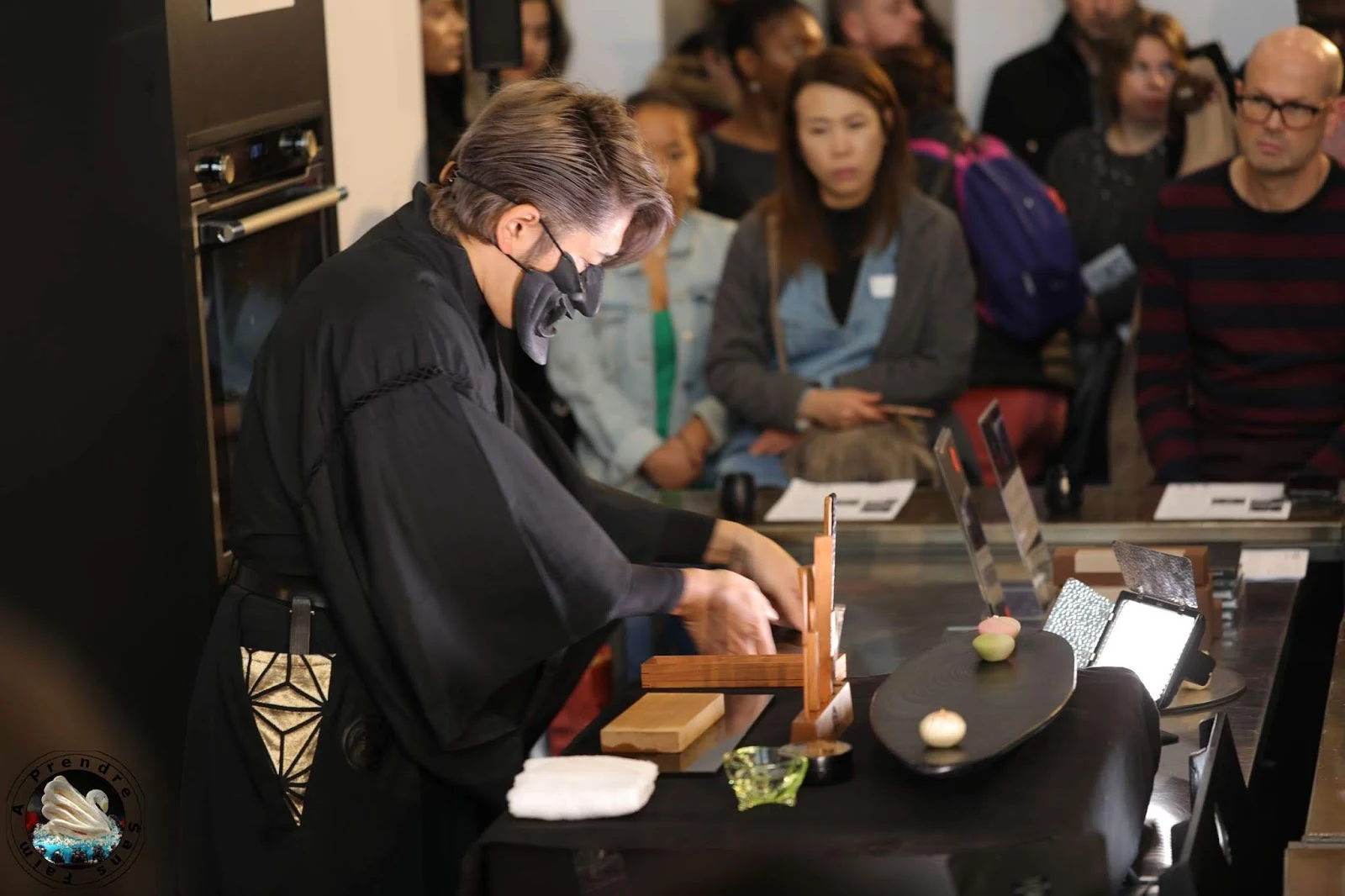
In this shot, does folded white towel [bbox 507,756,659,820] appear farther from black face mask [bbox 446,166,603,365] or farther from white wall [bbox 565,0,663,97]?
white wall [bbox 565,0,663,97]

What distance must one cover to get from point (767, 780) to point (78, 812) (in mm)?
1747

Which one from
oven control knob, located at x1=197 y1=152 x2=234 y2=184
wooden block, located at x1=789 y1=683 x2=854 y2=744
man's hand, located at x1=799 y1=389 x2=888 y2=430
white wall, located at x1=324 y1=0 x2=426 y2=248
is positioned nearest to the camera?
wooden block, located at x1=789 y1=683 x2=854 y2=744

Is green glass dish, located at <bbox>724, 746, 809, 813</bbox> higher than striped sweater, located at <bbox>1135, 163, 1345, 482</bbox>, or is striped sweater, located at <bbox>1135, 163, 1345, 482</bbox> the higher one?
green glass dish, located at <bbox>724, 746, 809, 813</bbox>

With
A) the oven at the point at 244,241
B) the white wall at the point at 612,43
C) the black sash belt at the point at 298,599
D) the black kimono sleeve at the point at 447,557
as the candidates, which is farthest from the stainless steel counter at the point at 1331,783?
the white wall at the point at 612,43

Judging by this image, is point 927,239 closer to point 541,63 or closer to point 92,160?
point 541,63

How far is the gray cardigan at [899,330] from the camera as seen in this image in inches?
Answer: 177

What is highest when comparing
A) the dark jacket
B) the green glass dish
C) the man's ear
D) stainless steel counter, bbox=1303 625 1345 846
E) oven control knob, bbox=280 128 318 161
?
the man's ear

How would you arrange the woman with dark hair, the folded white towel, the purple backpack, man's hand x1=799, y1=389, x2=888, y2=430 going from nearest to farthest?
the folded white towel
man's hand x1=799, y1=389, x2=888, y2=430
the purple backpack
the woman with dark hair

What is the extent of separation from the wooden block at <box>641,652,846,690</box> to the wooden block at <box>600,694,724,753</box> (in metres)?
0.10

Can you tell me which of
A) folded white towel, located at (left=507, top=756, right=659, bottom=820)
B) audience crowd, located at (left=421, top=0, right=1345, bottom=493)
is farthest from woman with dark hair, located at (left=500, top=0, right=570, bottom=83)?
folded white towel, located at (left=507, top=756, right=659, bottom=820)

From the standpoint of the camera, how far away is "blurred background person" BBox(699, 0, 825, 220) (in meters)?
5.24

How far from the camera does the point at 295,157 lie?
3.42 m

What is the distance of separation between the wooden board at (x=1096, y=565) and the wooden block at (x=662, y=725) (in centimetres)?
95

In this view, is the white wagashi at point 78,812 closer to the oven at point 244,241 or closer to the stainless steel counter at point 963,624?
the oven at point 244,241
